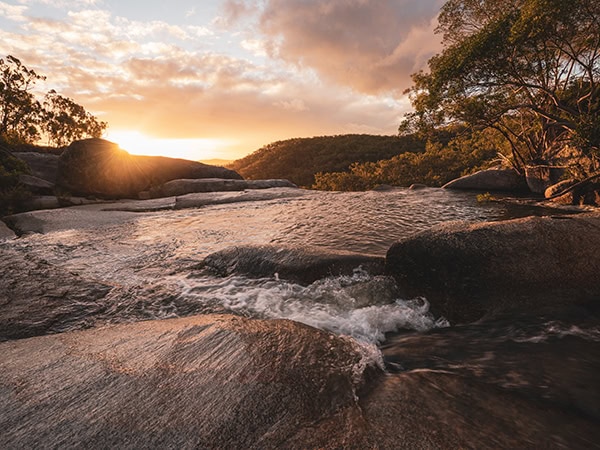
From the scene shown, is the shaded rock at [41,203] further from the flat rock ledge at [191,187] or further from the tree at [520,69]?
the tree at [520,69]

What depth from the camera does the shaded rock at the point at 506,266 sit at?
4512mm

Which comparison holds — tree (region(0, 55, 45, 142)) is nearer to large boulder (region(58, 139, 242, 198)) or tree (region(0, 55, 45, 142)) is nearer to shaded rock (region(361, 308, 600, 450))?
large boulder (region(58, 139, 242, 198))

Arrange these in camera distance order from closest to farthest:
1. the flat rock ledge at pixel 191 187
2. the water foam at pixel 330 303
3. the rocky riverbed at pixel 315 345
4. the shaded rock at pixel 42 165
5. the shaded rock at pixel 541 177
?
the rocky riverbed at pixel 315 345 < the water foam at pixel 330 303 < the shaded rock at pixel 541 177 < the shaded rock at pixel 42 165 < the flat rock ledge at pixel 191 187

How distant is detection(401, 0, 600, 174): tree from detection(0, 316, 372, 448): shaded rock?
10.9 meters

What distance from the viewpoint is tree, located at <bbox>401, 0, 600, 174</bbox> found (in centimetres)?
982

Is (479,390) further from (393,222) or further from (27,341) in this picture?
(393,222)

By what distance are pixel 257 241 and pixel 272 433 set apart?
278 inches

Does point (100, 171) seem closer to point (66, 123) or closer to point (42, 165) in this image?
point (42, 165)

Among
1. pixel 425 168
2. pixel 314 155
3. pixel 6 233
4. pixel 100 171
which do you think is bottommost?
pixel 6 233

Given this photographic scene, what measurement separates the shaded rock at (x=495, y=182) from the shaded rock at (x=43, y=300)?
2222 centimetres

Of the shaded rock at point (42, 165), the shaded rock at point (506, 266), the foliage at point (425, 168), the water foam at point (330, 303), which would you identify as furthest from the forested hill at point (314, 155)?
the shaded rock at point (506, 266)

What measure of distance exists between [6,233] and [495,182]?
83.3ft

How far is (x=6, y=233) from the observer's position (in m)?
9.74

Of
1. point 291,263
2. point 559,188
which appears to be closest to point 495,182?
point 559,188
